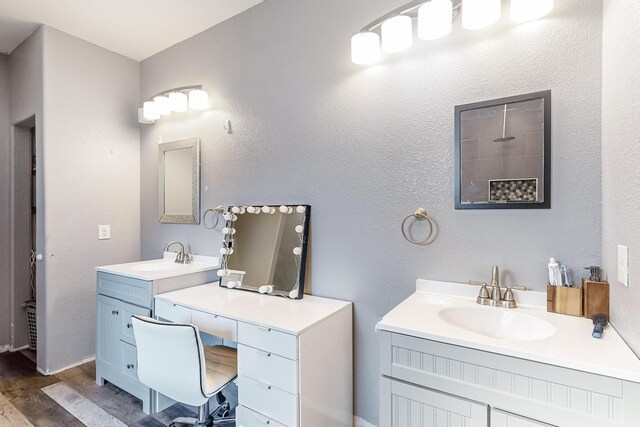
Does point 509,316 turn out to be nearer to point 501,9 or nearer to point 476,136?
point 476,136

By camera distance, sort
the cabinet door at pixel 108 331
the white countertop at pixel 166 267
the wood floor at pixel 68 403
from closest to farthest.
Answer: the wood floor at pixel 68 403 → the white countertop at pixel 166 267 → the cabinet door at pixel 108 331

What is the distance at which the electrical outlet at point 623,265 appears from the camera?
1.00m

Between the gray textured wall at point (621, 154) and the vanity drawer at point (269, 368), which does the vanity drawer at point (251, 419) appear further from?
the gray textured wall at point (621, 154)

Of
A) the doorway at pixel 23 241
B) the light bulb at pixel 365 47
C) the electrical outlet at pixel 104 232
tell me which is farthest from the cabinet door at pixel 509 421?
the doorway at pixel 23 241

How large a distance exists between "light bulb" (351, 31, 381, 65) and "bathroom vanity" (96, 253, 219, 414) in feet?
5.49

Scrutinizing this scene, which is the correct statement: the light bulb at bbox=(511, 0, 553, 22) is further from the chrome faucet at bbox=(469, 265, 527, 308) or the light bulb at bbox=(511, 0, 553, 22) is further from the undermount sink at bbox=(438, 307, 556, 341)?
the undermount sink at bbox=(438, 307, 556, 341)

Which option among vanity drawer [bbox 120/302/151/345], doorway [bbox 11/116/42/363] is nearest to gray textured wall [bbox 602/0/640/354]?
vanity drawer [bbox 120/302/151/345]

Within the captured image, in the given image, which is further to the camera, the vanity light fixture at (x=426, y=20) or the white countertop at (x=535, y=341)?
the vanity light fixture at (x=426, y=20)

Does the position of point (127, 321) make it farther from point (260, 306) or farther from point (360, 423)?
point (360, 423)

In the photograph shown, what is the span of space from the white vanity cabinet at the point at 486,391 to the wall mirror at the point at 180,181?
1917 mm

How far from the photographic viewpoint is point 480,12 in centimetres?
138

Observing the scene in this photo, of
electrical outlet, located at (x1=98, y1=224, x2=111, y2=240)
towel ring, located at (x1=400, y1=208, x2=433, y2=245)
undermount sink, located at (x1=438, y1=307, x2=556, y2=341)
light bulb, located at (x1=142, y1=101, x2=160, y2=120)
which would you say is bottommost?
undermount sink, located at (x1=438, y1=307, x2=556, y2=341)

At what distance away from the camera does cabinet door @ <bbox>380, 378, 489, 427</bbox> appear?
1063 mm

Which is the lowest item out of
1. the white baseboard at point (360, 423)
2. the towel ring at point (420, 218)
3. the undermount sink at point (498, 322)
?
the white baseboard at point (360, 423)
